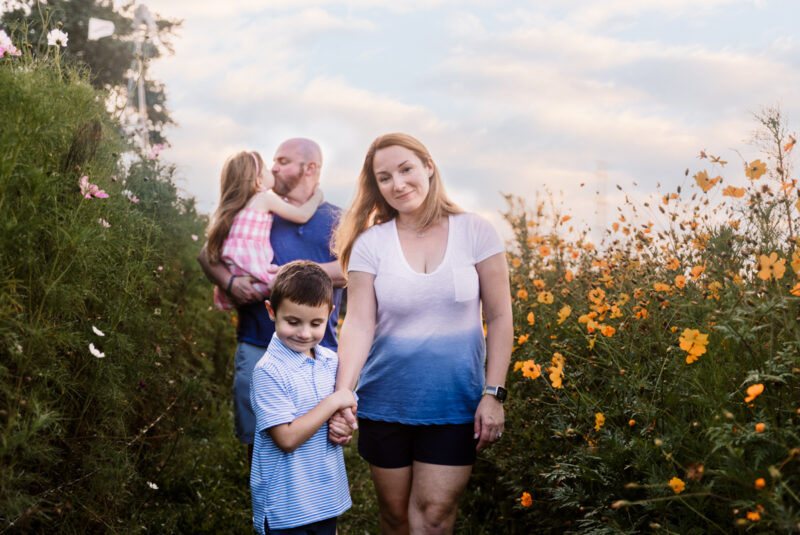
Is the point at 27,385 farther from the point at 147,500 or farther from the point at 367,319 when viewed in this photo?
the point at 147,500

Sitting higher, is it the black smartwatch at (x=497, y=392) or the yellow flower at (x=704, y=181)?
the yellow flower at (x=704, y=181)

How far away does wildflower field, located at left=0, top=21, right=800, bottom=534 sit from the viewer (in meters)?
1.94

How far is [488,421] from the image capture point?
2555 mm

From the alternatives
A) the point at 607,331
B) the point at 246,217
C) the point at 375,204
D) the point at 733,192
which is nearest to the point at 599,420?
the point at 607,331

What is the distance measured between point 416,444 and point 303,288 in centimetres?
75

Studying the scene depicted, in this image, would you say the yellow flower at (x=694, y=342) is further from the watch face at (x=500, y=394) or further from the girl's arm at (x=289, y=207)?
the girl's arm at (x=289, y=207)

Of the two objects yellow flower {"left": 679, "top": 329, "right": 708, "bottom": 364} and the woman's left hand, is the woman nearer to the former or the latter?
the woman's left hand

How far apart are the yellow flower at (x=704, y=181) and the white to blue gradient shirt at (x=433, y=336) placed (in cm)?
92

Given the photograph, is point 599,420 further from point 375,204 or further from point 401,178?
point 375,204

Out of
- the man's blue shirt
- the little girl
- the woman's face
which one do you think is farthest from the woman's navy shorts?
the little girl

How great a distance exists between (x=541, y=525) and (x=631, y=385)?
137 centimetres

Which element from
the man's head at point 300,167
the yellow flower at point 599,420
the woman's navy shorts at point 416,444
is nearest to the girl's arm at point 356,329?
the woman's navy shorts at point 416,444

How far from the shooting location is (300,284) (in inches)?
96.3

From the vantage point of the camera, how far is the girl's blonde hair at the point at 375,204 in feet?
9.30
